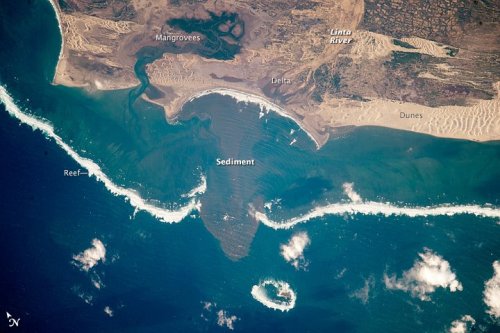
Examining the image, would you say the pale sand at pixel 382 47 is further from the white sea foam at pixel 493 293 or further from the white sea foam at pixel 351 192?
the white sea foam at pixel 493 293

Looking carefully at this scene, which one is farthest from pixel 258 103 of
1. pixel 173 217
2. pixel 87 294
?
pixel 87 294

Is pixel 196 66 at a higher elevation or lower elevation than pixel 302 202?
higher

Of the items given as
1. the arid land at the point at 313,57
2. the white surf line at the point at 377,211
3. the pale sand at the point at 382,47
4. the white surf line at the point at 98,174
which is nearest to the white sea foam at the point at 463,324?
the white surf line at the point at 377,211

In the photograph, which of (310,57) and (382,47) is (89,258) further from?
(382,47)

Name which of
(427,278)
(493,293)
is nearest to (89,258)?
(427,278)

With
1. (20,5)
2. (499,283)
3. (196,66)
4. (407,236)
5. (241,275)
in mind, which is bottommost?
(241,275)

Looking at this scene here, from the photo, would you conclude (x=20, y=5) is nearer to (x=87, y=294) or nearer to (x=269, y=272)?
(x=87, y=294)
